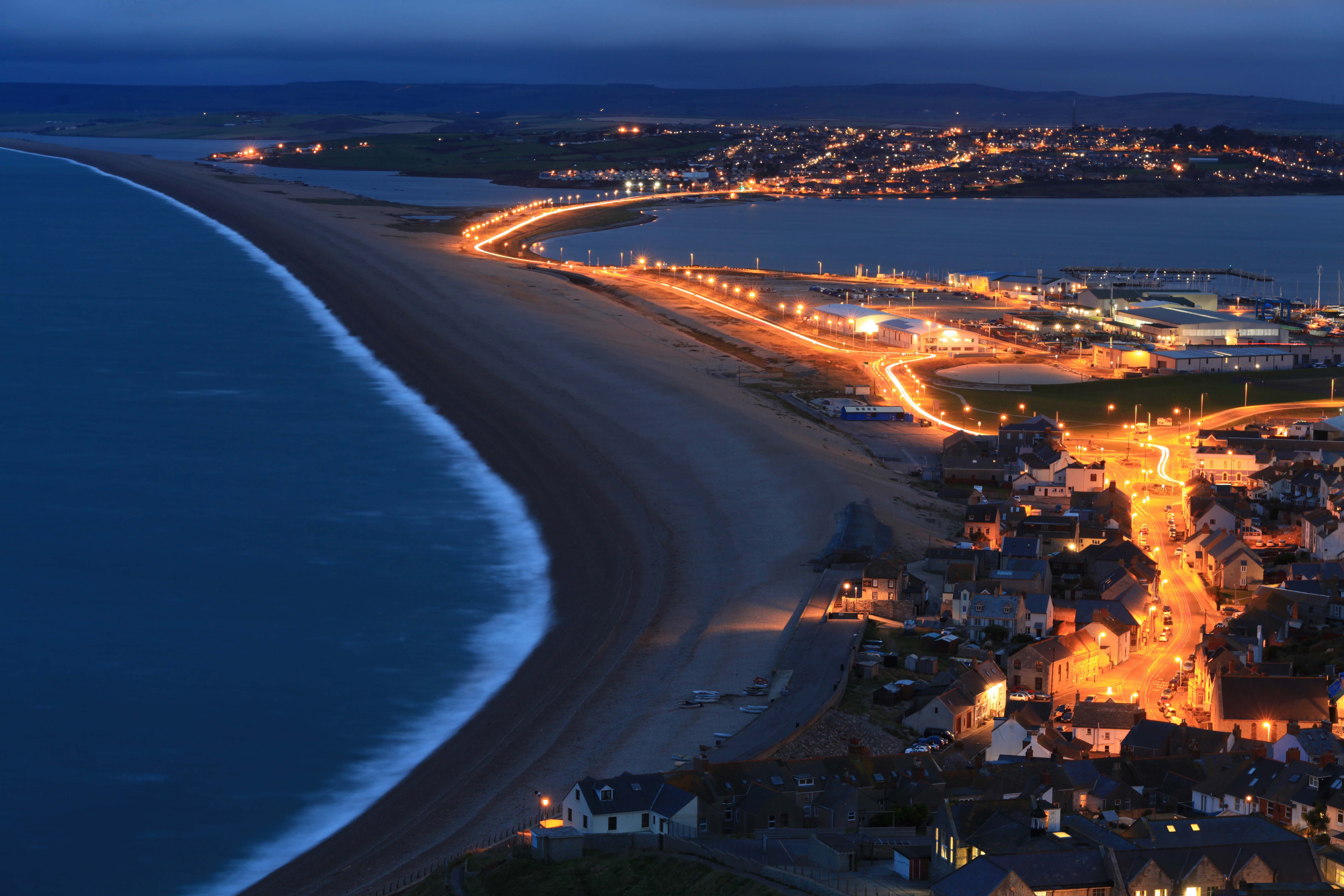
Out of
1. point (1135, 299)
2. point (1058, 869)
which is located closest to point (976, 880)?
point (1058, 869)

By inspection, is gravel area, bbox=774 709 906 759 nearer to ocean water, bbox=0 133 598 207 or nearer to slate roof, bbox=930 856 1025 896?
slate roof, bbox=930 856 1025 896

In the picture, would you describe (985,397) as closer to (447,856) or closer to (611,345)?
(611,345)

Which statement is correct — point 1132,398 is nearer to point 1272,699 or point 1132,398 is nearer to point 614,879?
point 1272,699

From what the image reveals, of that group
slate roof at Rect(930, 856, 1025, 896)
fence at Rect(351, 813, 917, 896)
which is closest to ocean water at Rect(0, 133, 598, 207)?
fence at Rect(351, 813, 917, 896)

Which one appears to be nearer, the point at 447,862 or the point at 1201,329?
the point at 447,862

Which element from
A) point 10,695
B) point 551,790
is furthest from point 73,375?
point 551,790

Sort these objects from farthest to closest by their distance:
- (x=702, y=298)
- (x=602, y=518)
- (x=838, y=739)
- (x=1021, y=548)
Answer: (x=702, y=298) → (x=602, y=518) → (x=1021, y=548) → (x=838, y=739)
